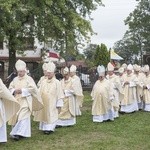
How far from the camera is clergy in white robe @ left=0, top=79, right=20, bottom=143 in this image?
38.6 feet

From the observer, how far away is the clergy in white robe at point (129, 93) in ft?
63.6

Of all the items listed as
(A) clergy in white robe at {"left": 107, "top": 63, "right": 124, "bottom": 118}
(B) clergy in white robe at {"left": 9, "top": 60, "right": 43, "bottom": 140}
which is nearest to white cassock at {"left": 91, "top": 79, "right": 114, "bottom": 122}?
(A) clergy in white robe at {"left": 107, "top": 63, "right": 124, "bottom": 118}

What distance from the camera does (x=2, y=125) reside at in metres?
11.7

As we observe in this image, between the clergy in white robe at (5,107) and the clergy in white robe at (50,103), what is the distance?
1467 mm

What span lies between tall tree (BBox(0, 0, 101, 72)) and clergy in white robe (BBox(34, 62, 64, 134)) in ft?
57.7

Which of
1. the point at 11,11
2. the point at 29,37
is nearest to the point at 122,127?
the point at 11,11

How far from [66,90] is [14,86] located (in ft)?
9.80

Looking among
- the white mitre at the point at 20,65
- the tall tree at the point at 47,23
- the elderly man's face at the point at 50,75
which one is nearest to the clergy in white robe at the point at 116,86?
the elderly man's face at the point at 50,75

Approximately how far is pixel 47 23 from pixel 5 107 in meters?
22.3

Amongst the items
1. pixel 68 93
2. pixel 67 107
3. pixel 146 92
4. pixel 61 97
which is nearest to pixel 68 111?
pixel 67 107

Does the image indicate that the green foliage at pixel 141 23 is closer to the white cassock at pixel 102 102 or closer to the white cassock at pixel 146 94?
the white cassock at pixel 146 94

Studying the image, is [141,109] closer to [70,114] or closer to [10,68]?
[70,114]

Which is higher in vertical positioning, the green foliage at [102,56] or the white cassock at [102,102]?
the green foliage at [102,56]

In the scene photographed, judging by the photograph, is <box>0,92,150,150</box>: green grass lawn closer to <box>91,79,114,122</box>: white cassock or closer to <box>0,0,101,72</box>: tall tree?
<box>91,79,114,122</box>: white cassock
